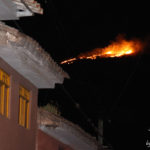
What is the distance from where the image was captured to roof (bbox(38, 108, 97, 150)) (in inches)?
593

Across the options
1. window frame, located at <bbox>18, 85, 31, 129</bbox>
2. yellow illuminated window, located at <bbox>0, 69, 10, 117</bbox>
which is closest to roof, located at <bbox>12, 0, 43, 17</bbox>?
yellow illuminated window, located at <bbox>0, 69, 10, 117</bbox>

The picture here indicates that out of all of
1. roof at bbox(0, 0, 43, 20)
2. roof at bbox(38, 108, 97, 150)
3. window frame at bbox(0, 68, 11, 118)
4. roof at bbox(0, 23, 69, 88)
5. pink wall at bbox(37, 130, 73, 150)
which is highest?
roof at bbox(0, 0, 43, 20)

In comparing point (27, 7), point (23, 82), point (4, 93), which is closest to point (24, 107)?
point (23, 82)

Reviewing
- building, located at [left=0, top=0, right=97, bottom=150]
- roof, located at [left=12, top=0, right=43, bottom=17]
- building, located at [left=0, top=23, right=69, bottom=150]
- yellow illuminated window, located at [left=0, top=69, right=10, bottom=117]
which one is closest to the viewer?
roof, located at [left=12, top=0, right=43, bottom=17]

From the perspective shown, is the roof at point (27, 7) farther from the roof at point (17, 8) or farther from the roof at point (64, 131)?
the roof at point (64, 131)

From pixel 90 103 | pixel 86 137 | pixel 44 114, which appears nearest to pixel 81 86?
pixel 90 103

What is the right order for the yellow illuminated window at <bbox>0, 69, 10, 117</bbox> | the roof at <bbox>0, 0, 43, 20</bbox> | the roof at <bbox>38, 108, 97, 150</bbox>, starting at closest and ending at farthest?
the roof at <bbox>0, 0, 43, 20</bbox> < the yellow illuminated window at <bbox>0, 69, 10, 117</bbox> < the roof at <bbox>38, 108, 97, 150</bbox>

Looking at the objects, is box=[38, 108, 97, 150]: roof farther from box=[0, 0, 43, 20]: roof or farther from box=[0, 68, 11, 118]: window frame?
box=[0, 0, 43, 20]: roof

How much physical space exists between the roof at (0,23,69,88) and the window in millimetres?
447

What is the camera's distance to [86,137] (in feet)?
60.7

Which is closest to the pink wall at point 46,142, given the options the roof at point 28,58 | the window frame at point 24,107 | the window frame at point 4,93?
the window frame at point 24,107

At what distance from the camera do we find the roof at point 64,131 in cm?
1505

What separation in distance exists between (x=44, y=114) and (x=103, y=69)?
16.6 metres

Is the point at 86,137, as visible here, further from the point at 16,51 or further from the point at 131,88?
the point at 131,88
